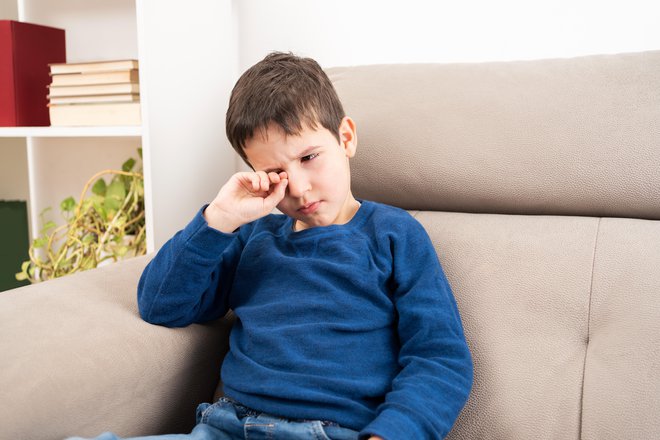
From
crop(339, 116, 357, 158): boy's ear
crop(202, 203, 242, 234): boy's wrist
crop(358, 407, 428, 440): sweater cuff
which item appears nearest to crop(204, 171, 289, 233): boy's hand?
crop(202, 203, 242, 234): boy's wrist

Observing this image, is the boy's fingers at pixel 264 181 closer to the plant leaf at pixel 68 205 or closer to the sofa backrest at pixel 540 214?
the sofa backrest at pixel 540 214

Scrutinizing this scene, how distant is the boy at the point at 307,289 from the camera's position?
37.3 inches

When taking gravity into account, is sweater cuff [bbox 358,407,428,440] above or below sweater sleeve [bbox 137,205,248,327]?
below

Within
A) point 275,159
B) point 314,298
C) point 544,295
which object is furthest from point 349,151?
point 544,295

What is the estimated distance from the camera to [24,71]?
6.16ft

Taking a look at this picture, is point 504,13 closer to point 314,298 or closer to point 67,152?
point 314,298

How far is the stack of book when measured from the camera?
164 cm

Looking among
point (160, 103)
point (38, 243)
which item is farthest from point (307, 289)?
point (38, 243)

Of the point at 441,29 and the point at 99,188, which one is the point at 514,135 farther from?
the point at 99,188

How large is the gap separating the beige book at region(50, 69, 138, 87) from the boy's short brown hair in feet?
2.06

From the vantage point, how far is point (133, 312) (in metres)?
1.09

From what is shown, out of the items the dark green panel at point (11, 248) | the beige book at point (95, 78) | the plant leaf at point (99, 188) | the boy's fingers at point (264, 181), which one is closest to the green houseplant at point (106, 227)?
the plant leaf at point (99, 188)

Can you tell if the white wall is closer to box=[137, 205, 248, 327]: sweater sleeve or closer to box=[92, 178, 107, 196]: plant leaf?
box=[92, 178, 107, 196]: plant leaf

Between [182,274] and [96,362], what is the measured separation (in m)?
0.18
